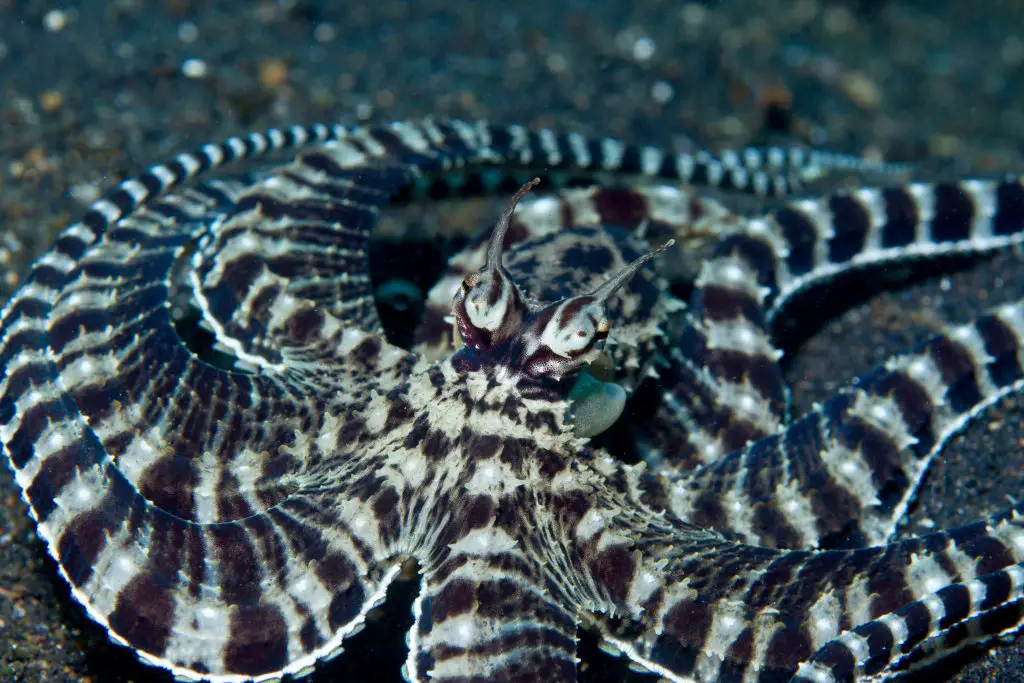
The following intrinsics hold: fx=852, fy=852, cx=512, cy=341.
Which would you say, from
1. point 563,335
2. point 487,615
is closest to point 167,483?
point 487,615

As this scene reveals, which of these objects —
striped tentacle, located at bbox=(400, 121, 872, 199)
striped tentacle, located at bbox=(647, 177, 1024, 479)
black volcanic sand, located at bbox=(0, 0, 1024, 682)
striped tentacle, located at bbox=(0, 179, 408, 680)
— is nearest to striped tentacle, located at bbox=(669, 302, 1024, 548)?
striped tentacle, located at bbox=(647, 177, 1024, 479)

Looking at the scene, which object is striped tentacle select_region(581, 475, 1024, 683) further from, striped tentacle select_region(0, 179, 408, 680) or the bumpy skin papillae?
striped tentacle select_region(0, 179, 408, 680)

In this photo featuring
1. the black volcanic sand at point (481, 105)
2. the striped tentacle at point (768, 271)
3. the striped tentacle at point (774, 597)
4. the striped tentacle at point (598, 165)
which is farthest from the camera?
the striped tentacle at point (598, 165)

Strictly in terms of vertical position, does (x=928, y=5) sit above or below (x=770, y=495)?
above

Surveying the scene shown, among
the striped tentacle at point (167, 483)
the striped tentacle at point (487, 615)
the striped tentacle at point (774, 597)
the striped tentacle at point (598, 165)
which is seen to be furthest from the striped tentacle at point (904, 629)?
the striped tentacle at point (598, 165)

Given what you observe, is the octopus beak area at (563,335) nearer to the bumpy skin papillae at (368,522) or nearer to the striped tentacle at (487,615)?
the bumpy skin papillae at (368,522)

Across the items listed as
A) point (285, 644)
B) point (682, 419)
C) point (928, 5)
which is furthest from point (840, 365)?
point (928, 5)

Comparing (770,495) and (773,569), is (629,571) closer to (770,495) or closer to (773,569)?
(773,569)
